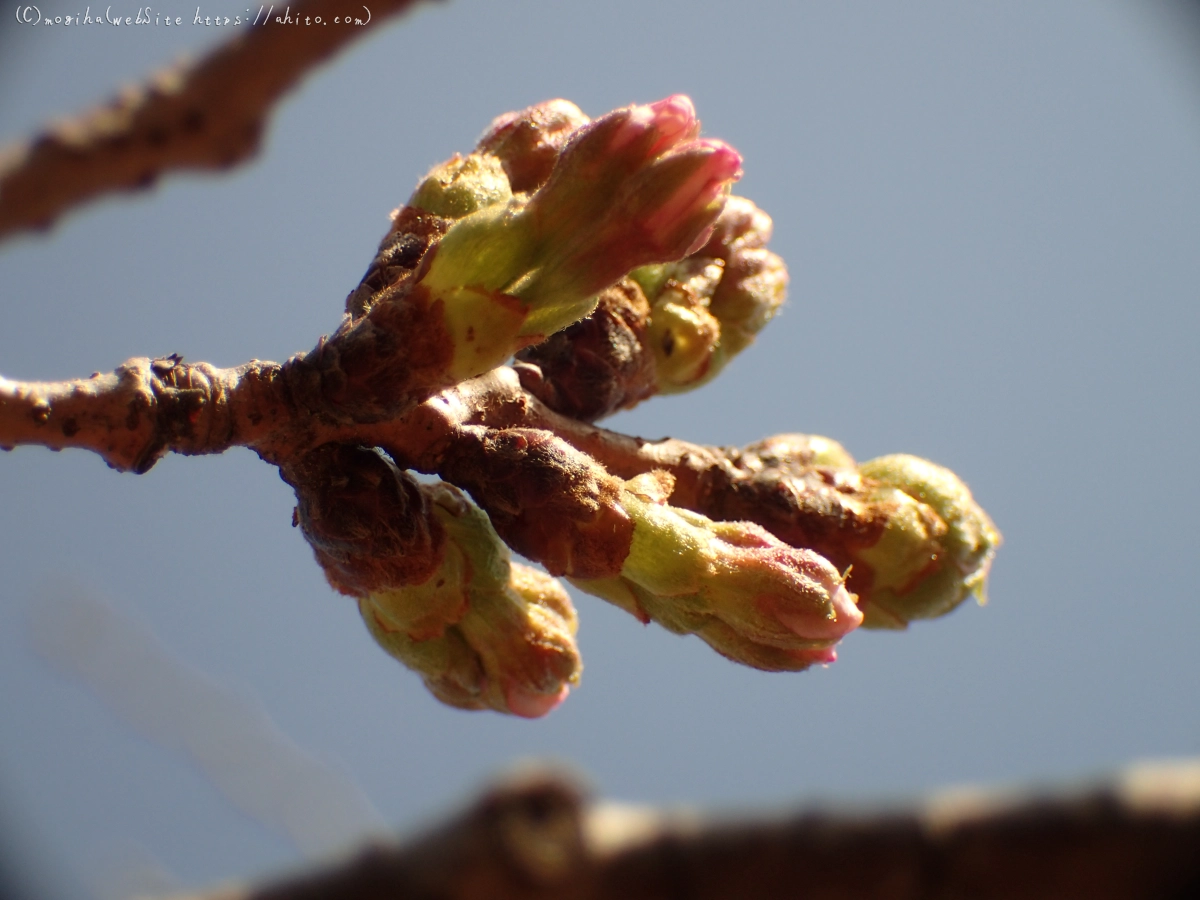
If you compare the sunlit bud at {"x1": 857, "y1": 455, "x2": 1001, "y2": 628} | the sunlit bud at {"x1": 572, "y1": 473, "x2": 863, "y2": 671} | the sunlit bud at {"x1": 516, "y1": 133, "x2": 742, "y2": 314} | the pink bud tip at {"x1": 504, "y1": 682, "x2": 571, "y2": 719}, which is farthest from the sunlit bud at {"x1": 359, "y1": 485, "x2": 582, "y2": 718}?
the sunlit bud at {"x1": 857, "y1": 455, "x2": 1001, "y2": 628}

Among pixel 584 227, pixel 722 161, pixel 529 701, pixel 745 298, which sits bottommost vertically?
pixel 529 701

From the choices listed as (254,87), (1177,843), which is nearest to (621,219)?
(1177,843)

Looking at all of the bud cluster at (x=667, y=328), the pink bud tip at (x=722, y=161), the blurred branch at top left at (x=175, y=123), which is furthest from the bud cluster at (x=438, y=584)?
the blurred branch at top left at (x=175, y=123)

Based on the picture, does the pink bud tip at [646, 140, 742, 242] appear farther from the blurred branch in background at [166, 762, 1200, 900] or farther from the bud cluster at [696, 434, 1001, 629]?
the blurred branch in background at [166, 762, 1200, 900]

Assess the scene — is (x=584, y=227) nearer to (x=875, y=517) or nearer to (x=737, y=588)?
(x=737, y=588)

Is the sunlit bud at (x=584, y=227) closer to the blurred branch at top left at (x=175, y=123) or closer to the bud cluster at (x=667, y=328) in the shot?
the bud cluster at (x=667, y=328)

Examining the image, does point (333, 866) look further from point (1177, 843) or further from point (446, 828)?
point (1177, 843)

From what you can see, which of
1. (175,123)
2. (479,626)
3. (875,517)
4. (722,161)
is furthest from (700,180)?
(175,123)
